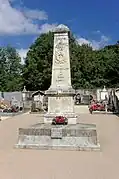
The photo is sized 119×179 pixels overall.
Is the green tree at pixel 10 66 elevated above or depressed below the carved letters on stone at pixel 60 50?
above

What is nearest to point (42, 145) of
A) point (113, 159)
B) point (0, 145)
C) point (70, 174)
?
point (0, 145)

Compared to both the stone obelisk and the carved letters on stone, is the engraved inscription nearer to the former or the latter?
the stone obelisk

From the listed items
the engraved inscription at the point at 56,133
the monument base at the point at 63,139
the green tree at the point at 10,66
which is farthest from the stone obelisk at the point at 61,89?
the green tree at the point at 10,66

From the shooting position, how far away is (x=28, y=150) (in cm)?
883

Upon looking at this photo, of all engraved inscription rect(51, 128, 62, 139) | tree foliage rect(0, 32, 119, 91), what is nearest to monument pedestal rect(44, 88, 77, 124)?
engraved inscription rect(51, 128, 62, 139)

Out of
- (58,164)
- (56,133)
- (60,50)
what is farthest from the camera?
(60,50)

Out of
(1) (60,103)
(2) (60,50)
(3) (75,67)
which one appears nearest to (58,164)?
(1) (60,103)

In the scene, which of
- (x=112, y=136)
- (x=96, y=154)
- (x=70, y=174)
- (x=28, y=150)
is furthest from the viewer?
(x=112, y=136)

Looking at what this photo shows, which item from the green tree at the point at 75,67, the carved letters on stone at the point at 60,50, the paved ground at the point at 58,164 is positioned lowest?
the paved ground at the point at 58,164

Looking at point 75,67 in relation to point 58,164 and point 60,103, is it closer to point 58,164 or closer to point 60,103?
point 60,103

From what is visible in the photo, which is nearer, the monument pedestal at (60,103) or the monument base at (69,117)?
the monument base at (69,117)

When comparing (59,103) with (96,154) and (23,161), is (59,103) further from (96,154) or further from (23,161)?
(23,161)

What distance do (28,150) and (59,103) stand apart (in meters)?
5.40

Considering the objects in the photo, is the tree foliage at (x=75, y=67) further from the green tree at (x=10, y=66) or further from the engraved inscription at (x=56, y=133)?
the engraved inscription at (x=56, y=133)
